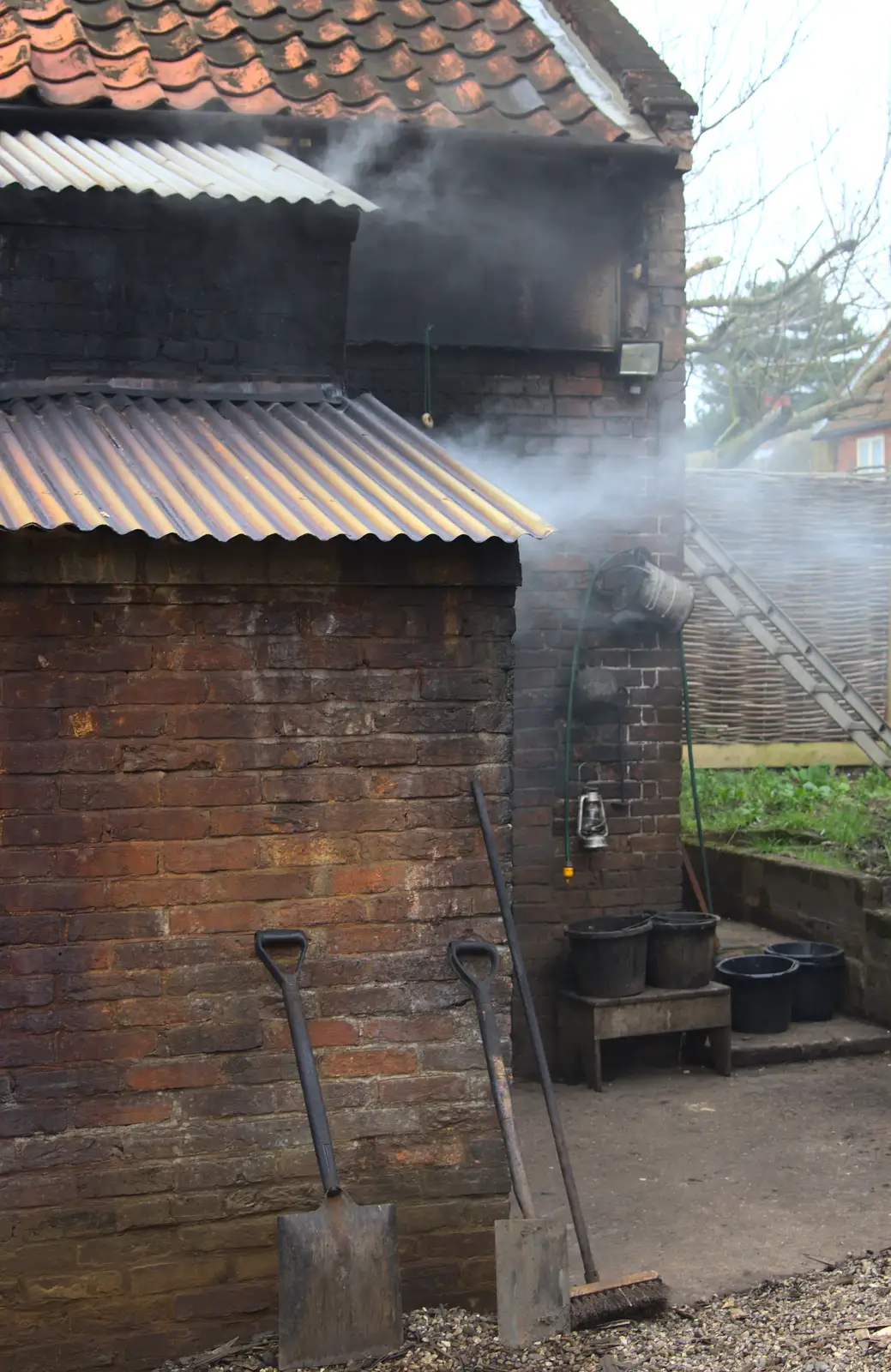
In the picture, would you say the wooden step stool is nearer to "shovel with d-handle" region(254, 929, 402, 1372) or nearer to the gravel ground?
the gravel ground

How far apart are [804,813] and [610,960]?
4.49 meters

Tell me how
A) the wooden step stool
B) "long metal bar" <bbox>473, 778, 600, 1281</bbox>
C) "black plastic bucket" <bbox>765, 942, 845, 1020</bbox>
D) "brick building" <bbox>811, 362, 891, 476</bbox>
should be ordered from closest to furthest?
"long metal bar" <bbox>473, 778, 600, 1281</bbox>, the wooden step stool, "black plastic bucket" <bbox>765, 942, 845, 1020</bbox>, "brick building" <bbox>811, 362, 891, 476</bbox>

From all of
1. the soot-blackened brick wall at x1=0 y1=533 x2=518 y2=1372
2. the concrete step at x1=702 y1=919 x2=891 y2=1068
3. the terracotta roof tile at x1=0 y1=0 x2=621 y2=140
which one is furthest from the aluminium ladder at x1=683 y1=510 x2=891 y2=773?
the soot-blackened brick wall at x1=0 y1=533 x2=518 y2=1372

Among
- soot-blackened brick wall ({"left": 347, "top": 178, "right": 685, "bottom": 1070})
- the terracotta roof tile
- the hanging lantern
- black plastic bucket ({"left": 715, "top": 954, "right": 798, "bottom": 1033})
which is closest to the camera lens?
the terracotta roof tile

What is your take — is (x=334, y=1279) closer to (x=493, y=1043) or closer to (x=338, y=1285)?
(x=338, y=1285)

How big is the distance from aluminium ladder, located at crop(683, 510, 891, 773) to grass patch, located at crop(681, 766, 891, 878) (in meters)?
0.69

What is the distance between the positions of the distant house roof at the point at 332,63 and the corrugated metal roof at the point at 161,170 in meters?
0.29

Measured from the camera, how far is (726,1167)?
6051 mm

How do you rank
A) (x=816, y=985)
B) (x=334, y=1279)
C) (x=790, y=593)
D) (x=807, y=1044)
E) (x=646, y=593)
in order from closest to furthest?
(x=334, y=1279) → (x=646, y=593) → (x=807, y=1044) → (x=816, y=985) → (x=790, y=593)

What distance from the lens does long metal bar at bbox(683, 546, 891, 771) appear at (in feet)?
29.8

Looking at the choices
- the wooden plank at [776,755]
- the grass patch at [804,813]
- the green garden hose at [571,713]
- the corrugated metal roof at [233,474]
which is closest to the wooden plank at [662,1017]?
the green garden hose at [571,713]

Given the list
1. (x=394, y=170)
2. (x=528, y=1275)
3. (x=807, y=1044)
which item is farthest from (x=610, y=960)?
(x=394, y=170)

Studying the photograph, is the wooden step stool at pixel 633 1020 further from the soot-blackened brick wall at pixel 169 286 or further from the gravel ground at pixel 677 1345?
the soot-blackened brick wall at pixel 169 286

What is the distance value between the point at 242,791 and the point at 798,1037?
470 centimetres
